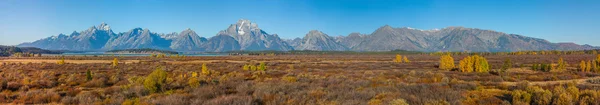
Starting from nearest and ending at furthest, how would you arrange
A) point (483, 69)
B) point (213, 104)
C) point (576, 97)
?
1. point (213, 104)
2. point (576, 97)
3. point (483, 69)

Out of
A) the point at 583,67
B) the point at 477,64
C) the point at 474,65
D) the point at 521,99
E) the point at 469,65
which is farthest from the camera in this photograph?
the point at 474,65

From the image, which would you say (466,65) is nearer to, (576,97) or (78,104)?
(576,97)

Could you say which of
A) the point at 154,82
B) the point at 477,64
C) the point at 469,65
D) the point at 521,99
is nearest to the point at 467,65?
the point at 469,65

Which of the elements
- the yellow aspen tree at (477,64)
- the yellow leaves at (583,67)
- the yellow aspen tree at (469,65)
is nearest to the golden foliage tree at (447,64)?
the yellow aspen tree at (477,64)

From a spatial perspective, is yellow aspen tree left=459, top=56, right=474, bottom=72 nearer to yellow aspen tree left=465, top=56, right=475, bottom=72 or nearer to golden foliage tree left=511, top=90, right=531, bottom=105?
yellow aspen tree left=465, top=56, right=475, bottom=72

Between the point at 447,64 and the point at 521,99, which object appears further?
the point at 447,64

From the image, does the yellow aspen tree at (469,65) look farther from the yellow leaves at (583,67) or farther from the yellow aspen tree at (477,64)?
the yellow leaves at (583,67)

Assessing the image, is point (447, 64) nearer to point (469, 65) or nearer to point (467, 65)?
point (467, 65)

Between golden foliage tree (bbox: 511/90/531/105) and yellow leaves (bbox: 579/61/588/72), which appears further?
yellow leaves (bbox: 579/61/588/72)

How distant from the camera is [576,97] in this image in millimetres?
11875

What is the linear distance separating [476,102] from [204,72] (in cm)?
2687

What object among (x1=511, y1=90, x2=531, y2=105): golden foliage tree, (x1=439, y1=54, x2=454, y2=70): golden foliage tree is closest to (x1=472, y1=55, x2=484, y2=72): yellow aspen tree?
(x1=439, y1=54, x2=454, y2=70): golden foliage tree

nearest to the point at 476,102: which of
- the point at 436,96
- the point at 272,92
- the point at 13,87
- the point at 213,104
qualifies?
the point at 436,96

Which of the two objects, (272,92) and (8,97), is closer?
(8,97)
